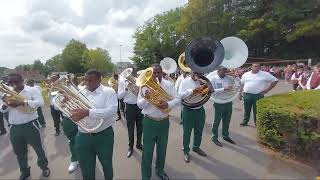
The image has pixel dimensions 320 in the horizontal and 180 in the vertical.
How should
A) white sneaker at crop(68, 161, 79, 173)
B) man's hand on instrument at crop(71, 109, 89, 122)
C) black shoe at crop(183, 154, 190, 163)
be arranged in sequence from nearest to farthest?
man's hand on instrument at crop(71, 109, 89, 122)
white sneaker at crop(68, 161, 79, 173)
black shoe at crop(183, 154, 190, 163)

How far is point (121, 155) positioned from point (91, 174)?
2585 millimetres

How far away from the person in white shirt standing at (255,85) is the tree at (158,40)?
46958mm

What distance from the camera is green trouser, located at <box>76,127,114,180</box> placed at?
5.43 metres

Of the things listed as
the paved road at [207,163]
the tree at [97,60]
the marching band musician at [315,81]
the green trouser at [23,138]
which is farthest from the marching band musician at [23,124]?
the tree at [97,60]

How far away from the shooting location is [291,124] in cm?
704

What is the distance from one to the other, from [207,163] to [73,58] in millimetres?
82140

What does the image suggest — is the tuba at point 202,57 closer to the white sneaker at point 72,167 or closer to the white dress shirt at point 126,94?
the white dress shirt at point 126,94

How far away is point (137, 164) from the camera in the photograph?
292 inches

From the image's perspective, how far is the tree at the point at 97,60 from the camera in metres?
82.8

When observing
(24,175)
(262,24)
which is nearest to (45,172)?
(24,175)

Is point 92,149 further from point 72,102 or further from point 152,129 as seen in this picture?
point 152,129

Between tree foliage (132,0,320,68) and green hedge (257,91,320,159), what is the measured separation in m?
34.4

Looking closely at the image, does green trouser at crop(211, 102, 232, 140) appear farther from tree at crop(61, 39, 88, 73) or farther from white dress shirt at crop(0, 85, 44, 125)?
tree at crop(61, 39, 88, 73)

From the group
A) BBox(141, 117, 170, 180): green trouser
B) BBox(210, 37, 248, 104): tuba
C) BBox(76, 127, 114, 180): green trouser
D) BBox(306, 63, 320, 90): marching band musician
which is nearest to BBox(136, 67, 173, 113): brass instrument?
BBox(141, 117, 170, 180): green trouser
